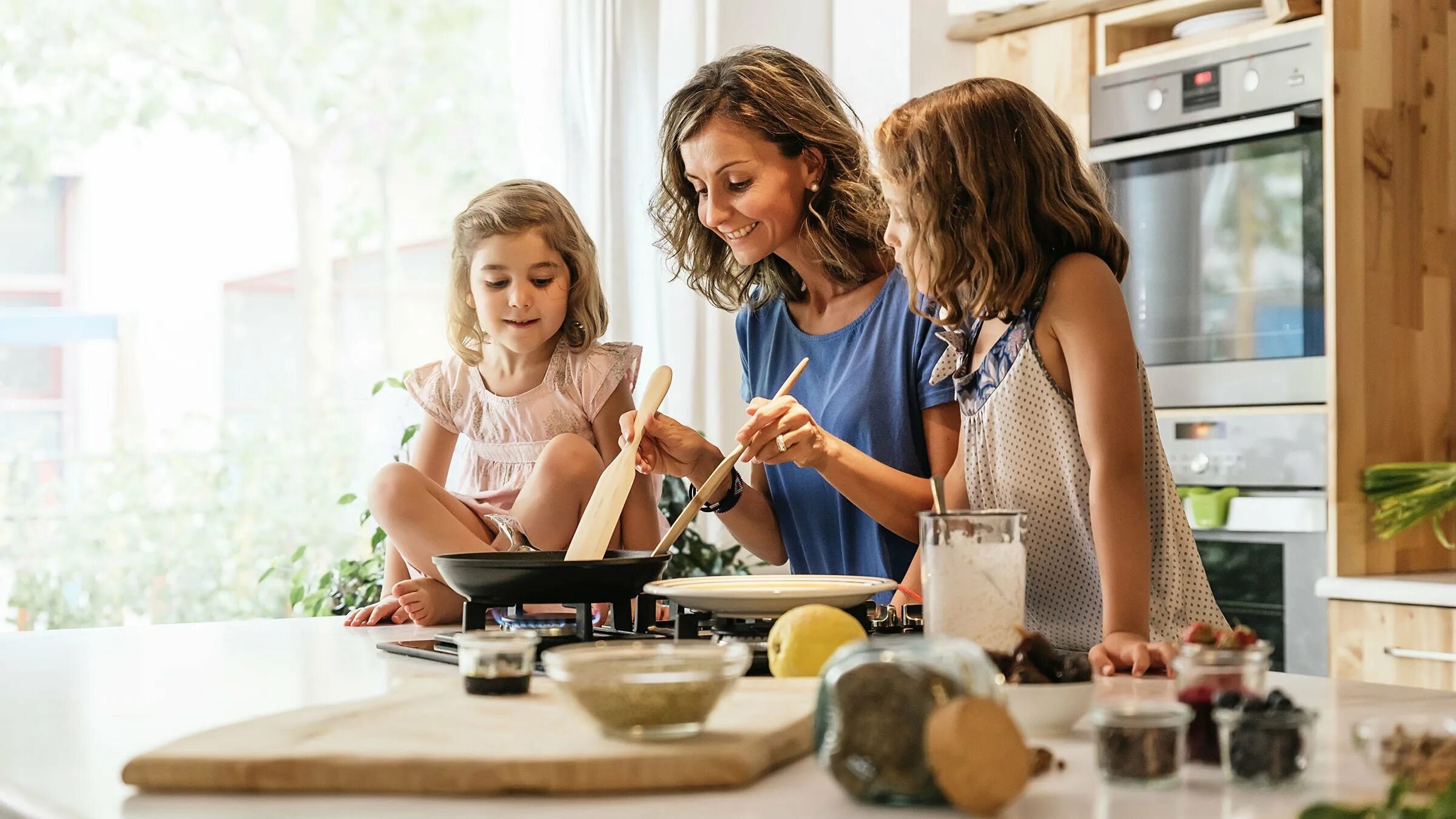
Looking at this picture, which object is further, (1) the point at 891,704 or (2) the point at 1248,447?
(2) the point at 1248,447

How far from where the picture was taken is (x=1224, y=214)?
2.84 metres

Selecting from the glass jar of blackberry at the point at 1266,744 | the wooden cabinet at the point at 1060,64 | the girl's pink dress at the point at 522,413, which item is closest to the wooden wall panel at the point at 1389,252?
the wooden cabinet at the point at 1060,64

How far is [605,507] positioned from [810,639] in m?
0.46

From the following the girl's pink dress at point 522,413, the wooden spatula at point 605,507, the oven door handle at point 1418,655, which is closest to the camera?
the wooden spatula at point 605,507

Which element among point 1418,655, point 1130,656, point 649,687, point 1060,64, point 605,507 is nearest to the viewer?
point 649,687

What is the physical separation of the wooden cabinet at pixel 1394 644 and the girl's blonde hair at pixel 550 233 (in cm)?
143

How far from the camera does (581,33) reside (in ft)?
11.6

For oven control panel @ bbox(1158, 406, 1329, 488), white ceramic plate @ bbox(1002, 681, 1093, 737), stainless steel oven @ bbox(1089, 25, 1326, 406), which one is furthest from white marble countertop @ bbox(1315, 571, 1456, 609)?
white ceramic plate @ bbox(1002, 681, 1093, 737)

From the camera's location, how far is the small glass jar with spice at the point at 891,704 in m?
0.73

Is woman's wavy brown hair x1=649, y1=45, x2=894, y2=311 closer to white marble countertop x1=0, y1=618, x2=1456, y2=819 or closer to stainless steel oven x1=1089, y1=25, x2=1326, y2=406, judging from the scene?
white marble countertop x1=0, y1=618, x2=1456, y2=819

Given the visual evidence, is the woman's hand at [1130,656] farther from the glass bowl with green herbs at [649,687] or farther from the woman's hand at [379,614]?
the woman's hand at [379,614]

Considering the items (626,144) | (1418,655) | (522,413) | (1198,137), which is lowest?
(1418,655)

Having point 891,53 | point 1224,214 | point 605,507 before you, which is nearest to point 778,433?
point 605,507

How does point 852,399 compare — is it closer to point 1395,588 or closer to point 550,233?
point 550,233
